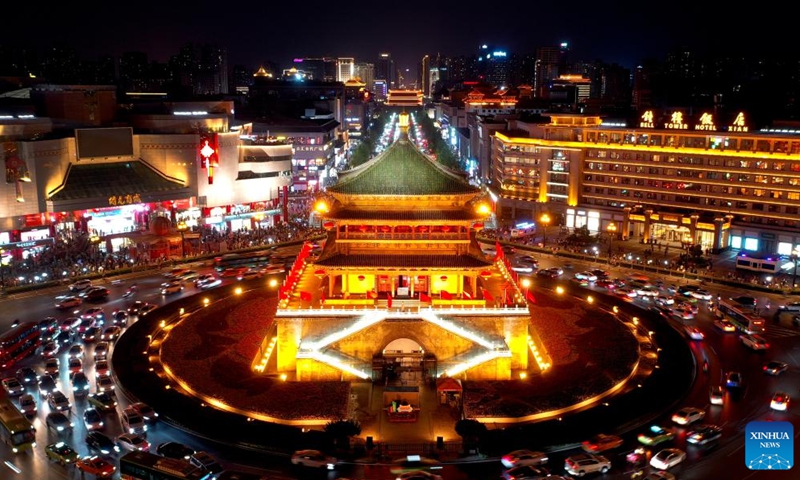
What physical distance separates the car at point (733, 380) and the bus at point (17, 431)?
4023cm

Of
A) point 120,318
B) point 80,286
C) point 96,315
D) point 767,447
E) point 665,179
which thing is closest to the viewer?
point 767,447

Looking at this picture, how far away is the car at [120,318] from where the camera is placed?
54.7 m

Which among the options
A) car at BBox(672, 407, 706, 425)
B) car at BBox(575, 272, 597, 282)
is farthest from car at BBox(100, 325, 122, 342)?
car at BBox(575, 272, 597, 282)

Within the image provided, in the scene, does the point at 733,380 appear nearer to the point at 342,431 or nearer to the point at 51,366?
the point at 342,431

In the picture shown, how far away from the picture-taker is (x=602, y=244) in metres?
82.1

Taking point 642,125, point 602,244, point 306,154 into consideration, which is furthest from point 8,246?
point 642,125

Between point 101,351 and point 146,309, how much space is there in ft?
33.5

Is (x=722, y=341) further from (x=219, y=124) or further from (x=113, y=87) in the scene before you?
(x=113, y=87)

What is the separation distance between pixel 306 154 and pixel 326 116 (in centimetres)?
3428

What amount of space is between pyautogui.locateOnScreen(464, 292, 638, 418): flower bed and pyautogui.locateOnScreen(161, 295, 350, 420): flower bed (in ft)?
28.9

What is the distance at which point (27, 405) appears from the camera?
39.5m

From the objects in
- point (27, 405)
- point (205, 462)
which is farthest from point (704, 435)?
point (27, 405)

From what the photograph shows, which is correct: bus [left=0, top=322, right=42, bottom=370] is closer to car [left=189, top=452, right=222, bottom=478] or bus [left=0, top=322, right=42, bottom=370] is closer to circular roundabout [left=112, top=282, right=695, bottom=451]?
circular roundabout [left=112, top=282, right=695, bottom=451]

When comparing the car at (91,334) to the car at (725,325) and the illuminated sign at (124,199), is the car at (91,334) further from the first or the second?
the car at (725,325)
